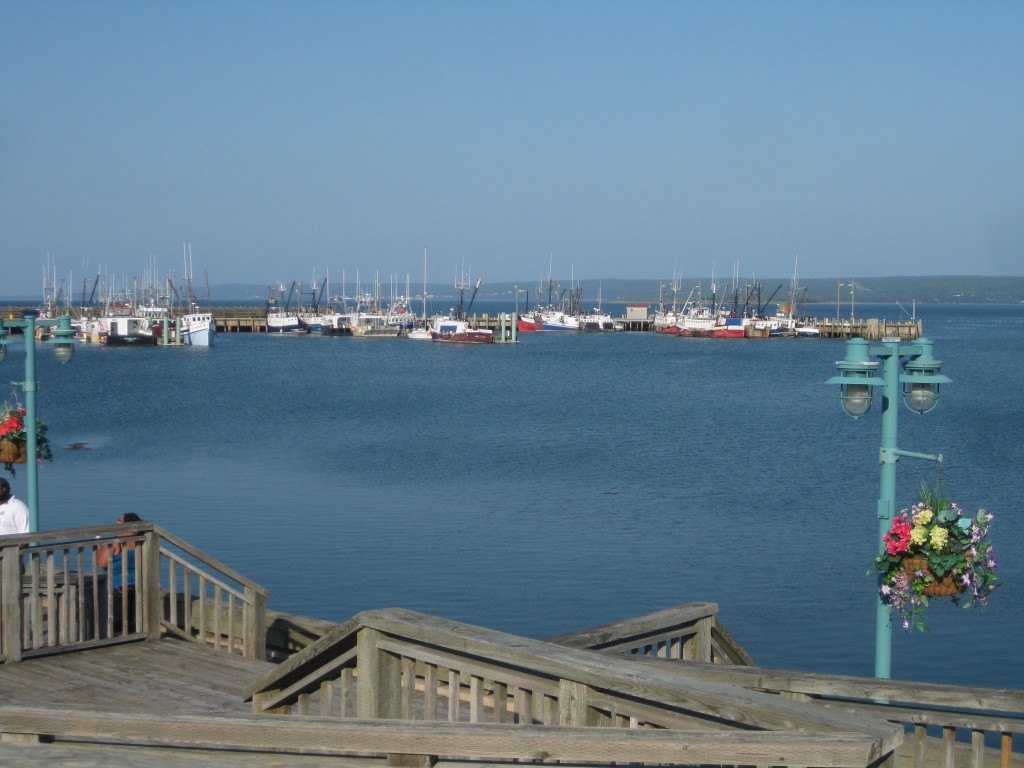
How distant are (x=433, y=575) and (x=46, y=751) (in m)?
17.7

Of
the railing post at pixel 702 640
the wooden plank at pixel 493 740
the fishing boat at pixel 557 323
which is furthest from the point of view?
the fishing boat at pixel 557 323

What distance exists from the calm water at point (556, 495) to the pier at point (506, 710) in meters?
10.00

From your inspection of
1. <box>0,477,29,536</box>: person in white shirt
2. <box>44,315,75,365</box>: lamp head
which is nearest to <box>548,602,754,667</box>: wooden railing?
<box>0,477,29,536</box>: person in white shirt

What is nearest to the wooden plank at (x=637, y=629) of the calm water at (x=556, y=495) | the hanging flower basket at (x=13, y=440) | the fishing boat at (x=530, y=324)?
the hanging flower basket at (x=13, y=440)

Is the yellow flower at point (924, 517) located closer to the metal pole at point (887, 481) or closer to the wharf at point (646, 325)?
the metal pole at point (887, 481)

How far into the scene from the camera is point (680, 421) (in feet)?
177

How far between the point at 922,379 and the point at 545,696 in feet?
18.6

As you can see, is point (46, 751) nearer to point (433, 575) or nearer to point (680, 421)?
point (433, 575)

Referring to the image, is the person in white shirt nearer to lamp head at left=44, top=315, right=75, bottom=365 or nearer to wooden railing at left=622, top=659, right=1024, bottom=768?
lamp head at left=44, top=315, right=75, bottom=365

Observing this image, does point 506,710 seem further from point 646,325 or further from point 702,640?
point 646,325

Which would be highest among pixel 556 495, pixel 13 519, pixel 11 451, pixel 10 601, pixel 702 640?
pixel 11 451

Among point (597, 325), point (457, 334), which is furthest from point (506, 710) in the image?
point (597, 325)

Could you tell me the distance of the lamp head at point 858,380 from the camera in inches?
359

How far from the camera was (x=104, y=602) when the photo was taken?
1037 cm
